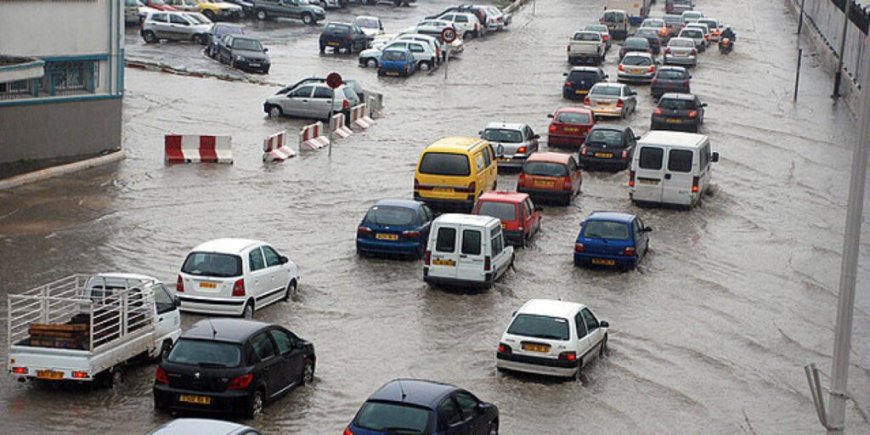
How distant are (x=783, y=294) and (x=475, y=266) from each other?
7216mm

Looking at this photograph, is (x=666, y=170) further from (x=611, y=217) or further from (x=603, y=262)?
(x=603, y=262)

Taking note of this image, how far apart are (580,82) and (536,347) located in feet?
116

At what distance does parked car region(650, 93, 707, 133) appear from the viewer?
163 ft

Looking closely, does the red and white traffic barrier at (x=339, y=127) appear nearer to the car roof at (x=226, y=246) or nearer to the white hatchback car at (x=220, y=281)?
the car roof at (x=226, y=246)

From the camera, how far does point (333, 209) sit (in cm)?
3762

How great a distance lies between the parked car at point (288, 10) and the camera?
83.8 metres

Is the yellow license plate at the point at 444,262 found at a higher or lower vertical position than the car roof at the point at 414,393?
lower

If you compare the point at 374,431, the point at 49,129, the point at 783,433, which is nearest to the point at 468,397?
the point at 374,431

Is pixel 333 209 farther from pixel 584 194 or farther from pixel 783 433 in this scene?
pixel 783 433

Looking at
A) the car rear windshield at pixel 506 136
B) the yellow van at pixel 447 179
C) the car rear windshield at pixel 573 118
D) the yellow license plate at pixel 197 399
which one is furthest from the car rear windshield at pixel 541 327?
the car rear windshield at pixel 573 118

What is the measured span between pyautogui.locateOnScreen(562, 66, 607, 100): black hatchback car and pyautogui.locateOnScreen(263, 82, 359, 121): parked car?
34.7 ft

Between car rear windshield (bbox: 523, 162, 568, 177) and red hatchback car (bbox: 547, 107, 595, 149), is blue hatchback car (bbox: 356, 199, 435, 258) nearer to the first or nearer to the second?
car rear windshield (bbox: 523, 162, 568, 177)

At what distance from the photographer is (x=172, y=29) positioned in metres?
69.0

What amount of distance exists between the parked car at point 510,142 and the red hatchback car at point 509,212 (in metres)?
8.70
